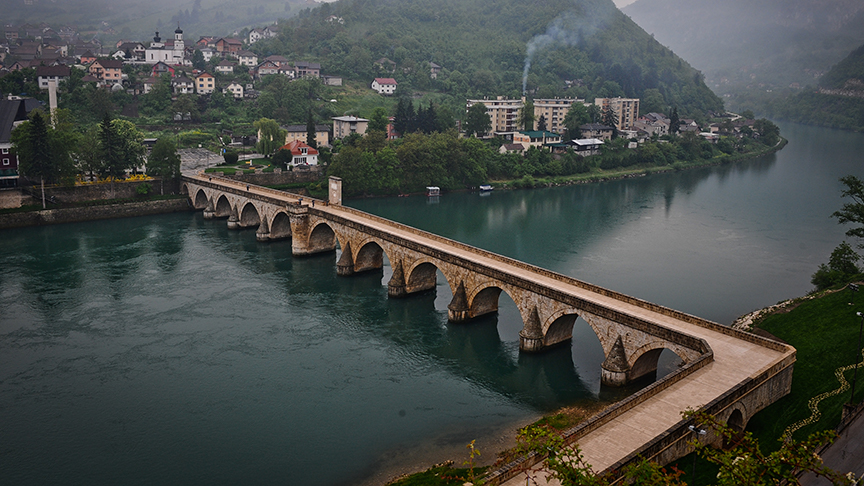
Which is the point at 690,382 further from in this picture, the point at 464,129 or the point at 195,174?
the point at 464,129

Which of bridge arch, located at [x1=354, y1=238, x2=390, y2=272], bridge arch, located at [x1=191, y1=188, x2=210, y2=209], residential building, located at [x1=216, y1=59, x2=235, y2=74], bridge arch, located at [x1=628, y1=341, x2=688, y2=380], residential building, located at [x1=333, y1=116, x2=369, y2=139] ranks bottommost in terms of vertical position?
bridge arch, located at [x1=628, y1=341, x2=688, y2=380]

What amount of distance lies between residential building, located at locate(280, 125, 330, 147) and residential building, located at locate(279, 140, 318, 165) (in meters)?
6.66

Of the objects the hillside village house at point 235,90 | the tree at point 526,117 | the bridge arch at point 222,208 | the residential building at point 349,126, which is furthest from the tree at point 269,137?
the tree at point 526,117

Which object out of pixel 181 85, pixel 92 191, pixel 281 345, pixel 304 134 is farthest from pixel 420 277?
pixel 181 85

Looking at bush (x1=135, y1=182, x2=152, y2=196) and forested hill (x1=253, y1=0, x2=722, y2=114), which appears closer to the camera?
bush (x1=135, y1=182, x2=152, y2=196)

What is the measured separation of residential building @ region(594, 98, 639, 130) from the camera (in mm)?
129625

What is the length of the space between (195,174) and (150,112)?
30.4 meters

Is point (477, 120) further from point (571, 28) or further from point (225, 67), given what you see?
point (571, 28)

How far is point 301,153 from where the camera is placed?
84.4 meters

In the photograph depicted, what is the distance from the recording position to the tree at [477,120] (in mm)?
104062

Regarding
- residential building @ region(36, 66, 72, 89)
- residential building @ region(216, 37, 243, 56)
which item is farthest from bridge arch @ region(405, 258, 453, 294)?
residential building @ region(216, 37, 243, 56)

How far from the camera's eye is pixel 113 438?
1052 inches

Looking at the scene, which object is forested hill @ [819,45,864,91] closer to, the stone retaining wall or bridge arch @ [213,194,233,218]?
bridge arch @ [213,194,233,218]

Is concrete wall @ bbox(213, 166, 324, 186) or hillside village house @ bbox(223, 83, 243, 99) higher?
hillside village house @ bbox(223, 83, 243, 99)
